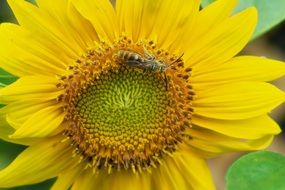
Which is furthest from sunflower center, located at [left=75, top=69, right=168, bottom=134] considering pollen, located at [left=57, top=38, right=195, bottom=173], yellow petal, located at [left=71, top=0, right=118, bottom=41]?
yellow petal, located at [left=71, top=0, right=118, bottom=41]

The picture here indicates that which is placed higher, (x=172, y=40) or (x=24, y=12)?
(x=24, y=12)

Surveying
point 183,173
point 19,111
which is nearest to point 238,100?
point 183,173

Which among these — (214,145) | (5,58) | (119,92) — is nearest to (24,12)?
(5,58)

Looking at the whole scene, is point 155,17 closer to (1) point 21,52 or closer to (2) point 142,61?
(2) point 142,61

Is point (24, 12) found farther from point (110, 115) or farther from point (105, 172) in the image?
point (105, 172)

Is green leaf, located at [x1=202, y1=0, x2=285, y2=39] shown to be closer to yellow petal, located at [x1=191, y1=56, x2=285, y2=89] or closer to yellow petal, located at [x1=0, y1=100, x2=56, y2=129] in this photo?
yellow petal, located at [x1=191, y1=56, x2=285, y2=89]

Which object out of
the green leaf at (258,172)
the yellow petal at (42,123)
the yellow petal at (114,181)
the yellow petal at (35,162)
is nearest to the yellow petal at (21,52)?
the yellow petal at (42,123)

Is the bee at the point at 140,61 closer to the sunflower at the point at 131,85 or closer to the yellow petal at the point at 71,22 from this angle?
the sunflower at the point at 131,85
